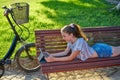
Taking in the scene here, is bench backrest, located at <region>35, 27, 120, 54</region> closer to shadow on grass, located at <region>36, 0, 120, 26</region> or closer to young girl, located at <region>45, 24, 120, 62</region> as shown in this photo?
young girl, located at <region>45, 24, 120, 62</region>

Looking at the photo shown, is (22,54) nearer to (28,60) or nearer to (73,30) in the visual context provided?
(28,60)

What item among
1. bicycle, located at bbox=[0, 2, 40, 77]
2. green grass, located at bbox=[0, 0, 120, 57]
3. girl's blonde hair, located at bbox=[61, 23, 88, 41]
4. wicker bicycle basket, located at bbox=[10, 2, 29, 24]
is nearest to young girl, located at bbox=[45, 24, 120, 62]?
girl's blonde hair, located at bbox=[61, 23, 88, 41]

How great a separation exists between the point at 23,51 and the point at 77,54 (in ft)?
3.70

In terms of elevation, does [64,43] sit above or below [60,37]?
below

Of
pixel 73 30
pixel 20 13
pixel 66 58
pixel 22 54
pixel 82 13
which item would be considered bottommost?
pixel 82 13

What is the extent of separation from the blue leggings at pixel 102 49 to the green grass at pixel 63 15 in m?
2.48

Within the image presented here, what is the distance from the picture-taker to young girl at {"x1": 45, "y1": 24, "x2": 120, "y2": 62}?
545cm

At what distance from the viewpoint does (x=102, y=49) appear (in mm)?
5902

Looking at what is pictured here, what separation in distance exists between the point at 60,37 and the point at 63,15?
5.01 metres

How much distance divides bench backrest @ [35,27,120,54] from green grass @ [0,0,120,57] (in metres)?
1.82

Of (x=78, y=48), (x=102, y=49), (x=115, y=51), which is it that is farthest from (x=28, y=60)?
(x=115, y=51)

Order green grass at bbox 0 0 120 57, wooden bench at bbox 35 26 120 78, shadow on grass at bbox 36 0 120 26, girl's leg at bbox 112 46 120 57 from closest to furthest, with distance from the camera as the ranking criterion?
1. wooden bench at bbox 35 26 120 78
2. girl's leg at bbox 112 46 120 57
3. green grass at bbox 0 0 120 57
4. shadow on grass at bbox 36 0 120 26

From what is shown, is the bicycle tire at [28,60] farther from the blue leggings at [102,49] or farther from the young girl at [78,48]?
the blue leggings at [102,49]

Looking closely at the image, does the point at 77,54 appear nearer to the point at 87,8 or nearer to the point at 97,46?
the point at 97,46
